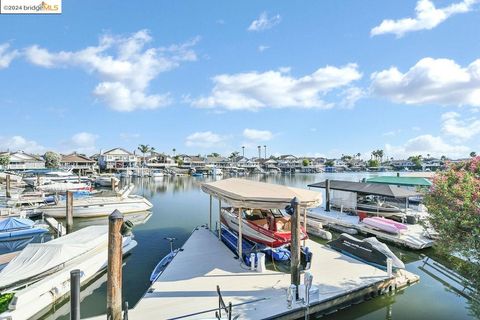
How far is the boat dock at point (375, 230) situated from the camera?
52.7 ft

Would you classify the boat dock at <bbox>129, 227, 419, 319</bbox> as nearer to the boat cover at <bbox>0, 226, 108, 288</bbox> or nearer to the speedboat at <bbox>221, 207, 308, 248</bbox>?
the speedboat at <bbox>221, 207, 308, 248</bbox>

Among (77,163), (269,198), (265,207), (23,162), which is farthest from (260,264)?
(23,162)

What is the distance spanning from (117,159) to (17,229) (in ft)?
270

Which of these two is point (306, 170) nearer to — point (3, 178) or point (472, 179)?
point (3, 178)

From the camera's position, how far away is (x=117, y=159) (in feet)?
316

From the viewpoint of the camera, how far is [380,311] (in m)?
9.73

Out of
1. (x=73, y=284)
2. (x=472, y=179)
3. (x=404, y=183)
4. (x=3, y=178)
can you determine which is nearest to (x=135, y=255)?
(x=73, y=284)

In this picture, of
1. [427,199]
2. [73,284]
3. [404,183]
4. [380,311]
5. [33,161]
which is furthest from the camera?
[33,161]

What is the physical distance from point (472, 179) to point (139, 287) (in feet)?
39.2

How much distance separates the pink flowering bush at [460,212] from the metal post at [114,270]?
8737mm

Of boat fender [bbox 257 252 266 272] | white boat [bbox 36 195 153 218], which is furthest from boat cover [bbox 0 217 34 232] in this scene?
→ boat fender [bbox 257 252 266 272]

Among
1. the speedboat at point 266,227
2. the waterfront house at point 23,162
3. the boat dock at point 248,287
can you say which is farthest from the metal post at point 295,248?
the waterfront house at point 23,162

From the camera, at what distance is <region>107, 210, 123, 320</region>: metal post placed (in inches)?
285

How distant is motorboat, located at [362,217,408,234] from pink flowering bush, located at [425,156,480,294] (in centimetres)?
910
